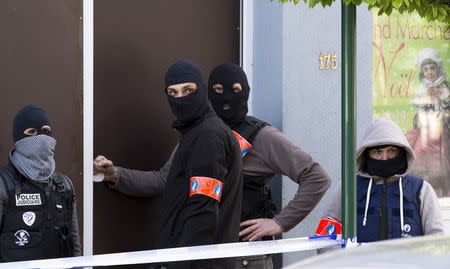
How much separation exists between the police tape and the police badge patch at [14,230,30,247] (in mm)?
668

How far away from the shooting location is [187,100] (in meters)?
5.66

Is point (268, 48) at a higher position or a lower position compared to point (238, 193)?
higher

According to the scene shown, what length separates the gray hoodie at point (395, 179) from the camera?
5.62 m

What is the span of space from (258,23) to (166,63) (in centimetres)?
80

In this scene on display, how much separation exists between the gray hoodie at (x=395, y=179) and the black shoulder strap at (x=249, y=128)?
671mm

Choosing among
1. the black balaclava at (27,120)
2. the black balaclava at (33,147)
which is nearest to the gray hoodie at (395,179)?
the black balaclava at (33,147)

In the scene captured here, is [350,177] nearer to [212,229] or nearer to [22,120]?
[212,229]

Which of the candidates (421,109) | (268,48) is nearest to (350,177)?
(268,48)

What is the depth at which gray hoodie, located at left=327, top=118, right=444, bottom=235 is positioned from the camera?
5621 mm

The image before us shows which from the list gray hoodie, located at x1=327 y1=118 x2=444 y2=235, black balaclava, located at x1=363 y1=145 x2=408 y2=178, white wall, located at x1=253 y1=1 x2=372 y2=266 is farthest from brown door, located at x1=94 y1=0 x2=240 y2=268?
black balaclava, located at x1=363 y1=145 x2=408 y2=178

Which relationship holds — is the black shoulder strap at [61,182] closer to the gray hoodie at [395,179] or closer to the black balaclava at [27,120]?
the black balaclava at [27,120]

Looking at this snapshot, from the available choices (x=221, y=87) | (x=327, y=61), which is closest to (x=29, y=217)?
(x=221, y=87)

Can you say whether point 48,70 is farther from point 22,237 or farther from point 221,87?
point 22,237

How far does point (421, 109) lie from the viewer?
836cm
